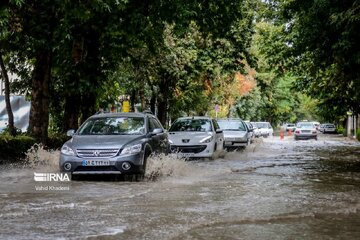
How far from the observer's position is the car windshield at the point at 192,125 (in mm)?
18891

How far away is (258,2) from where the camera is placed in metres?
25.8

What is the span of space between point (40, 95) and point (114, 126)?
5.70 metres

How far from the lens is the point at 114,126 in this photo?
1281 centimetres

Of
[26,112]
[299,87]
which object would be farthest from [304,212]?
[299,87]

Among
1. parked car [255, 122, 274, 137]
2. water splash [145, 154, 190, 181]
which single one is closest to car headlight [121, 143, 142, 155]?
water splash [145, 154, 190, 181]

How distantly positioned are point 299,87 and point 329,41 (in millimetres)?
21059

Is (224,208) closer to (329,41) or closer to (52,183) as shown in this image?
(52,183)

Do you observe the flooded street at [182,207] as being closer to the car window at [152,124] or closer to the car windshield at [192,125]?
the car window at [152,124]

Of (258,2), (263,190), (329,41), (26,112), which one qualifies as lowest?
(263,190)

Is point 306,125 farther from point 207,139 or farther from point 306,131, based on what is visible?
point 207,139

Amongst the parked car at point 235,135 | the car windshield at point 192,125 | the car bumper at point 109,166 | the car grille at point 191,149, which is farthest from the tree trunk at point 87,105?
the car bumper at point 109,166

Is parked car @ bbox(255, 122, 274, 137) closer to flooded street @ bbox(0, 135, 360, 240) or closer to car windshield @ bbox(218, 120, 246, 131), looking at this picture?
car windshield @ bbox(218, 120, 246, 131)

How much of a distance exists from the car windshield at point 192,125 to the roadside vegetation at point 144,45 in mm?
2880

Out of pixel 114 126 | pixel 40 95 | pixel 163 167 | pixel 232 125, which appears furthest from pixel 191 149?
pixel 232 125
